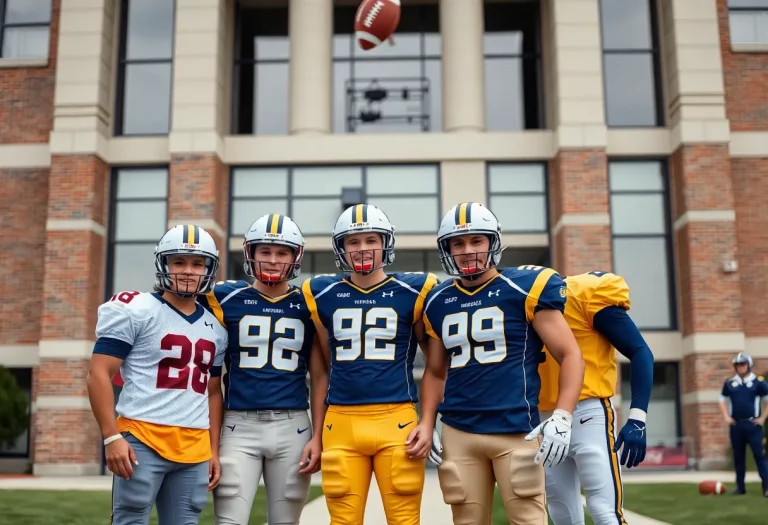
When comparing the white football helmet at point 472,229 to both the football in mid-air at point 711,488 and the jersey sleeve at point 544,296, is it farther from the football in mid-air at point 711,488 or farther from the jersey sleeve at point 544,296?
the football in mid-air at point 711,488

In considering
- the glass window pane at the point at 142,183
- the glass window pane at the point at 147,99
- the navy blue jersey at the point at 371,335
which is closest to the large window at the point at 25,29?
the glass window pane at the point at 147,99

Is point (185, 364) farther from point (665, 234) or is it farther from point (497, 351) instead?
point (665, 234)

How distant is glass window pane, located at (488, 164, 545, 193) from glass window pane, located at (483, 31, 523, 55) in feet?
10.4

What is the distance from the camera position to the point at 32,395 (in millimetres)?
17531

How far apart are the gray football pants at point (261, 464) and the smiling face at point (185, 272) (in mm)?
817

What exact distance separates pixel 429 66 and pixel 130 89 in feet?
23.5

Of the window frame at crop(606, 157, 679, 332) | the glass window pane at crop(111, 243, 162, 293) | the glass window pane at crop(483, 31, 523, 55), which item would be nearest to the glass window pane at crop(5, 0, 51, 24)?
the glass window pane at crop(111, 243, 162, 293)

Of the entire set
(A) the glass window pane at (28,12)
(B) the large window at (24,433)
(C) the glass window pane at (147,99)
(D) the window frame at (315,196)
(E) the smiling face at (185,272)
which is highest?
(A) the glass window pane at (28,12)

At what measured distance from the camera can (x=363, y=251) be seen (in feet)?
15.2

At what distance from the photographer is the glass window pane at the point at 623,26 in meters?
18.8

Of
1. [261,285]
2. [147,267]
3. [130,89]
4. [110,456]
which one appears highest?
[130,89]

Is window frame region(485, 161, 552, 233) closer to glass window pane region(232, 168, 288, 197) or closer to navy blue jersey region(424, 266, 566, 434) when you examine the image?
glass window pane region(232, 168, 288, 197)

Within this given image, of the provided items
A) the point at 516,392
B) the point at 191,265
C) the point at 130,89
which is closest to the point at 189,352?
the point at 191,265

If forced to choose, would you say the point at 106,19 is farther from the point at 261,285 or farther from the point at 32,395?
the point at 261,285
